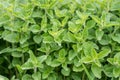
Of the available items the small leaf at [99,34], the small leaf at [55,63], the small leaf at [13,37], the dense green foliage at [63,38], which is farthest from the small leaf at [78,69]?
the small leaf at [13,37]

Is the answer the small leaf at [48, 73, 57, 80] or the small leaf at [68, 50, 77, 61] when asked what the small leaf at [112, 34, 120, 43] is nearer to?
the small leaf at [68, 50, 77, 61]

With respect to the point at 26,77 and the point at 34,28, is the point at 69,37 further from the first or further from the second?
the point at 26,77

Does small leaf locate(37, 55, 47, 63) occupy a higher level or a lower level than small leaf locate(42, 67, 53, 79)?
higher

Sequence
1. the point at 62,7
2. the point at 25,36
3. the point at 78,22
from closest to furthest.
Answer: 1. the point at 78,22
2. the point at 25,36
3. the point at 62,7

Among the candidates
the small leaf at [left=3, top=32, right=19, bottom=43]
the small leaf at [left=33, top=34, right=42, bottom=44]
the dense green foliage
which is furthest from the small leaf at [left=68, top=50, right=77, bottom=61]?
the small leaf at [left=3, top=32, right=19, bottom=43]

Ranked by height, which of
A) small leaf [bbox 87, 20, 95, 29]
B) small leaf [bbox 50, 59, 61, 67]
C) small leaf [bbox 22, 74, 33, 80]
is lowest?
small leaf [bbox 22, 74, 33, 80]

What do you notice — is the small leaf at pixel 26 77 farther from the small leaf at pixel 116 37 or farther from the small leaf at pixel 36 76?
the small leaf at pixel 116 37

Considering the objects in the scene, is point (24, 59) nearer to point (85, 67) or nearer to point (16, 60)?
point (16, 60)

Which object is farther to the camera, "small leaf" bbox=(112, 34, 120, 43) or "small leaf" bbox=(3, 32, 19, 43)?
"small leaf" bbox=(3, 32, 19, 43)

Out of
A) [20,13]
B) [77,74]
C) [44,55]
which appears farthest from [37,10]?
[77,74]
